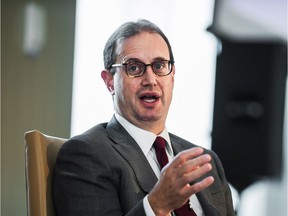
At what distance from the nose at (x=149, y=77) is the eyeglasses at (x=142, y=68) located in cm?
1

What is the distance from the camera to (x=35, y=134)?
1461mm

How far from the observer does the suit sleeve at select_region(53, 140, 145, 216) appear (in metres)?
1.34

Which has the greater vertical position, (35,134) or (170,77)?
(170,77)

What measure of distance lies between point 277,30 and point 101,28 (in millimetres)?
1194

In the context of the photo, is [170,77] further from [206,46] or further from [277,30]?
[277,30]

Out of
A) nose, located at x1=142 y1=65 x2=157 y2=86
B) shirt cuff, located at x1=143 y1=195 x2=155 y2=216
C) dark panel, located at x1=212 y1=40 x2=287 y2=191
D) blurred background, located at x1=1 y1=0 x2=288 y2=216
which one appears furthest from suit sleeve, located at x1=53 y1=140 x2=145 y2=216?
dark panel, located at x1=212 y1=40 x2=287 y2=191

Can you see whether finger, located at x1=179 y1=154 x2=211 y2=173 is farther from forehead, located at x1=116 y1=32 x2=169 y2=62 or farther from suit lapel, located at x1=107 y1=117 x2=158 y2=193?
forehead, located at x1=116 y1=32 x2=169 y2=62

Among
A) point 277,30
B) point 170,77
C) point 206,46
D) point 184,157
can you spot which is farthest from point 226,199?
point 277,30

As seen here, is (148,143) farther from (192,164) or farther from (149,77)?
(192,164)

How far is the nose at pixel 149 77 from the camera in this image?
1.56 meters

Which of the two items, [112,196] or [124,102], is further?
[124,102]

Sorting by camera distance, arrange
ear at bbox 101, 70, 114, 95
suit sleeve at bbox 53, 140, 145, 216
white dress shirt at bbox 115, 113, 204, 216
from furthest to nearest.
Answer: ear at bbox 101, 70, 114, 95 → white dress shirt at bbox 115, 113, 204, 216 → suit sleeve at bbox 53, 140, 145, 216

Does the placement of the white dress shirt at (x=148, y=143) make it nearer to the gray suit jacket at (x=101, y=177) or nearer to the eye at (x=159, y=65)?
the gray suit jacket at (x=101, y=177)

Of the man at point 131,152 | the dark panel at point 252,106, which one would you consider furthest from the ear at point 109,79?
the dark panel at point 252,106
